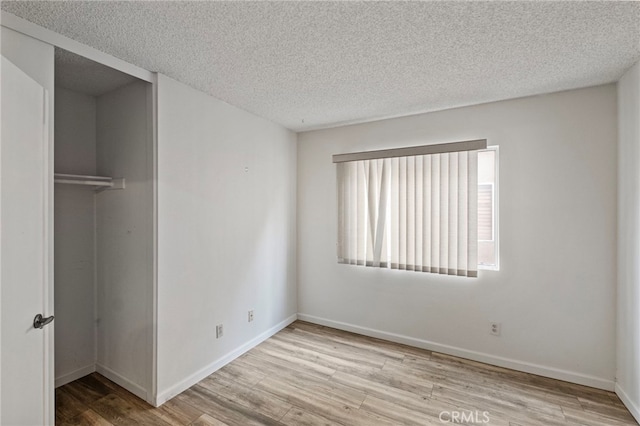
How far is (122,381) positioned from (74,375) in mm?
452

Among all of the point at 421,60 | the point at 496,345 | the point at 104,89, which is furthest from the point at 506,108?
the point at 104,89

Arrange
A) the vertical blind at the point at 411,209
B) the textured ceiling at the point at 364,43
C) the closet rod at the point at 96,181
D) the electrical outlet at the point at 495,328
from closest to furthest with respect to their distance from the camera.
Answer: the textured ceiling at the point at 364,43, the closet rod at the point at 96,181, the electrical outlet at the point at 495,328, the vertical blind at the point at 411,209

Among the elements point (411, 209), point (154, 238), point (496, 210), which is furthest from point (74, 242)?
point (496, 210)

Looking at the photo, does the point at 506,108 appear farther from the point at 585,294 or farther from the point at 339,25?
the point at 339,25

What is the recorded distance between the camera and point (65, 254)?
2.36 metres

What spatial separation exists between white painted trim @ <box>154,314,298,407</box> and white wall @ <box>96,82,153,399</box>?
0.43 ft

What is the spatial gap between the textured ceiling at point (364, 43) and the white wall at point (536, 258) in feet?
0.93

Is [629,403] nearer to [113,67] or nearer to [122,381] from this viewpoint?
[122,381]

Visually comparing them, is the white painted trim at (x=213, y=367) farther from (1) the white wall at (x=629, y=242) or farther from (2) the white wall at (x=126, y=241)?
(1) the white wall at (x=629, y=242)

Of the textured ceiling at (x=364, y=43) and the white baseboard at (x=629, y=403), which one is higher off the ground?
the textured ceiling at (x=364, y=43)

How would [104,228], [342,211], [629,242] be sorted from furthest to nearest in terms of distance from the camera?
[342,211] < [104,228] < [629,242]

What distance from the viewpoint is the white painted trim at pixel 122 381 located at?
2213mm

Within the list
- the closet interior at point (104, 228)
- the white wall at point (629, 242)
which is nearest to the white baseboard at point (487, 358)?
the white wall at point (629, 242)

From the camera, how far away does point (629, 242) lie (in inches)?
82.4
